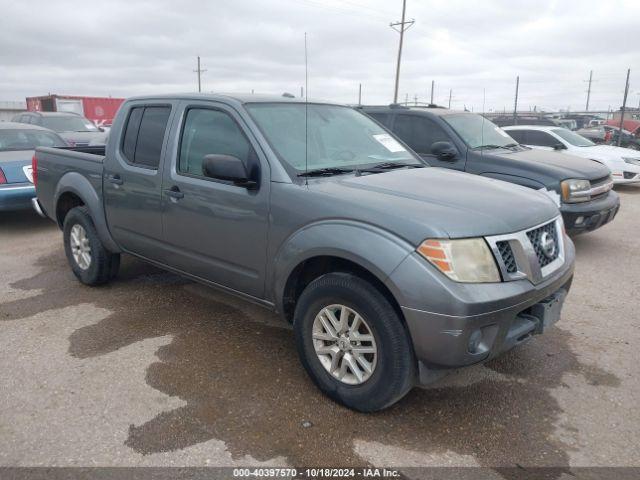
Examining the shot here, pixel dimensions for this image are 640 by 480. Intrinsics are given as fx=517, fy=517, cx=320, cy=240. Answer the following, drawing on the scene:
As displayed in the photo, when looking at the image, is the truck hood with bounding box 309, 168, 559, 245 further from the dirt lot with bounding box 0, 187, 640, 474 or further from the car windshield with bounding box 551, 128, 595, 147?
the car windshield with bounding box 551, 128, 595, 147

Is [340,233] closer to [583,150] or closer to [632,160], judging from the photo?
[583,150]

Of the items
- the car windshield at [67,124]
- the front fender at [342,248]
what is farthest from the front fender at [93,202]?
the car windshield at [67,124]

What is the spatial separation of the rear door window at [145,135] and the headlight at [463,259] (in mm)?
2384

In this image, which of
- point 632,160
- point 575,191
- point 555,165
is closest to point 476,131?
point 555,165

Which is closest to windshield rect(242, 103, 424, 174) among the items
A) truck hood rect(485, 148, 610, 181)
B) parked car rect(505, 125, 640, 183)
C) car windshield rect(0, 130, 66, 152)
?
truck hood rect(485, 148, 610, 181)

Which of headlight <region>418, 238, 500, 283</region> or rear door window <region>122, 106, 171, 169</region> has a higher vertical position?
rear door window <region>122, 106, 171, 169</region>

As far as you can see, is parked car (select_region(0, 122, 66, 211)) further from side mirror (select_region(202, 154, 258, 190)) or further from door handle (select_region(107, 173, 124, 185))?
side mirror (select_region(202, 154, 258, 190))

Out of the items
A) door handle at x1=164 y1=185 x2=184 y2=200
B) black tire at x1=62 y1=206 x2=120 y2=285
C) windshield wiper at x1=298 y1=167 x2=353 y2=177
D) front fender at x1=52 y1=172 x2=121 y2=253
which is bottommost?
black tire at x1=62 y1=206 x2=120 y2=285

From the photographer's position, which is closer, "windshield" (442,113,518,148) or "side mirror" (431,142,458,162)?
"side mirror" (431,142,458,162)

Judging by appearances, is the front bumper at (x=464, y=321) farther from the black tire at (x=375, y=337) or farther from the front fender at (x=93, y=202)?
the front fender at (x=93, y=202)

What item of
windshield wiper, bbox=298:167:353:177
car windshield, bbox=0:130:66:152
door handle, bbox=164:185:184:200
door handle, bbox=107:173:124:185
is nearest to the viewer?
windshield wiper, bbox=298:167:353:177

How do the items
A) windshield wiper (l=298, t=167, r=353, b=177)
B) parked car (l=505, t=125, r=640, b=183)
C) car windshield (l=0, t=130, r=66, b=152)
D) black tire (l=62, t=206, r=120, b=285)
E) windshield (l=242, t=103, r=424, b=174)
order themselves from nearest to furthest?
1. windshield wiper (l=298, t=167, r=353, b=177)
2. windshield (l=242, t=103, r=424, b=174)
3. black tire (l=62, t=206, r=120, b=285)
4. car windshield (l=0, t=130, r=66, b=152)
5. parked car (l=505, t=125, r=640, b=183)

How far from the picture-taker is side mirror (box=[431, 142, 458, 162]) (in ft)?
20.0

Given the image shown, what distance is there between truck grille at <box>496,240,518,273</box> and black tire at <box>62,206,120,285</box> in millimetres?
3561
